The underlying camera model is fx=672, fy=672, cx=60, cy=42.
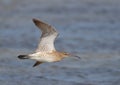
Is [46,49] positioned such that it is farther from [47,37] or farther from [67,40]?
[67,40]

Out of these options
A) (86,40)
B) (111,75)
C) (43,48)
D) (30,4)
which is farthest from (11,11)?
(43,48)

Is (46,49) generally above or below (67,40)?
below

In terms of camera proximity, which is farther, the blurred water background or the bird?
the blurred water background

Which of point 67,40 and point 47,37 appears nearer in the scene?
point 47,37

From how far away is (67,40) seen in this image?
19.6 m

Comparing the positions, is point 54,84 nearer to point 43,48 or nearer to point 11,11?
point 43,48

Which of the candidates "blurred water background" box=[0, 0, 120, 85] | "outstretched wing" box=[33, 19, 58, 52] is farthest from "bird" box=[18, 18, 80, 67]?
"blurred water background" box=[0, 0, 120, 85]

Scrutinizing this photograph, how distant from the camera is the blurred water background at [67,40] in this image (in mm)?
15477

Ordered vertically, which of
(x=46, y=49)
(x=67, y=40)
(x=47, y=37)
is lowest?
(x=46, y=49)

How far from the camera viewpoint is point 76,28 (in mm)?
20984

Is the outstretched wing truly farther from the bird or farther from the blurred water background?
the blurred water background

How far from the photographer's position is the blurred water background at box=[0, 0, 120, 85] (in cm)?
1548

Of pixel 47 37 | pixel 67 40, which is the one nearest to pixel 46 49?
pixel 47 37

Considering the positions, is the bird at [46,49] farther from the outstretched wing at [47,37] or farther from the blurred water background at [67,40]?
the blurred water background at [67,40]
